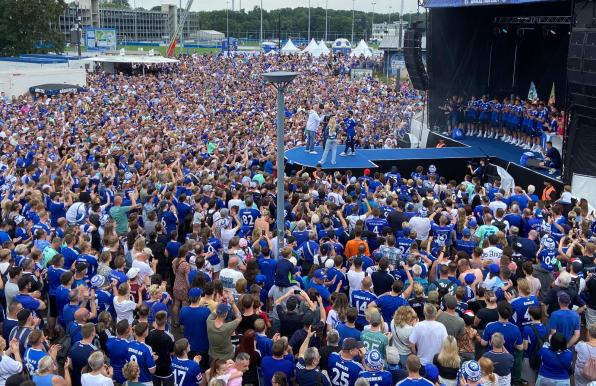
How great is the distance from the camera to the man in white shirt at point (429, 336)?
591cm

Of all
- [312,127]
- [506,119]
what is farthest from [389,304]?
[506,119]

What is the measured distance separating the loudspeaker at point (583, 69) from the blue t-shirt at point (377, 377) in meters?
10.3

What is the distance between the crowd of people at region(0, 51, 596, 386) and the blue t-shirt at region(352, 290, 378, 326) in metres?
0.02

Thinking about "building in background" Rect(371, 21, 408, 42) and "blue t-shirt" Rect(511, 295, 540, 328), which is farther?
"building in background" Rect(371, 21, 408, 42)

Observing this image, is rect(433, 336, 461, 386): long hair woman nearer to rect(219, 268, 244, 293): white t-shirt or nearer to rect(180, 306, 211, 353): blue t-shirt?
rect(180, 306, 211, 353): blue t-shirt

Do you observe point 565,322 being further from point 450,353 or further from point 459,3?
point 459,3

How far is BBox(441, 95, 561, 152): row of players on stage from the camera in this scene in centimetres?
1933

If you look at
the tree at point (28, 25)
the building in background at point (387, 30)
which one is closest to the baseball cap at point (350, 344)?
the building in background at point (387, 30)

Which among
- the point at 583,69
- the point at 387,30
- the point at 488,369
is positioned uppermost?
the point at 387,30

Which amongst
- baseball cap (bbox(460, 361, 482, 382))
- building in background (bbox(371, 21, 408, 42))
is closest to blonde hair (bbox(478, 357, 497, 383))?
baseball cap (bbox(460, 361, 482, 382))

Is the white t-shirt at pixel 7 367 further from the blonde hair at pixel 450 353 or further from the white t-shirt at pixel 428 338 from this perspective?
the blonde hair at pixel 450 353

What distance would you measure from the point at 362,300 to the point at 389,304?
361 millimetres

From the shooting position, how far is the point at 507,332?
6148 mm

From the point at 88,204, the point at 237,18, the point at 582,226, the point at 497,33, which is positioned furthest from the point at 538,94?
the point at 237,18
